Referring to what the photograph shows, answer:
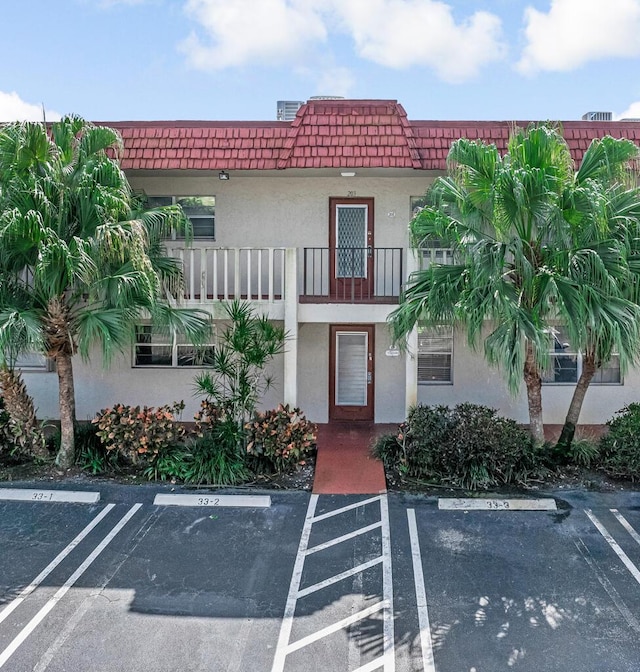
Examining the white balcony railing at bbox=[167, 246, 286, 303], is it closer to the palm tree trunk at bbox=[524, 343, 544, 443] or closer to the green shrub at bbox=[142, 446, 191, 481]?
the green shrub at bbox=[142, 446, 191, 481]

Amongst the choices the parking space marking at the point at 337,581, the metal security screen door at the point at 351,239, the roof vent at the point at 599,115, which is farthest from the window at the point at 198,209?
the roof vent at the point at 599,115

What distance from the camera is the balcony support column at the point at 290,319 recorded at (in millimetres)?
10125

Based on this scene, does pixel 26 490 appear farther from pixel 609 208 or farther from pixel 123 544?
pixel 609 208

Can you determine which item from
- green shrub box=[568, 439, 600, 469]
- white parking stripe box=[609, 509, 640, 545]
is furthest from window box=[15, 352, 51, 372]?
white parking stripe box=[609, 509, 640, 545]

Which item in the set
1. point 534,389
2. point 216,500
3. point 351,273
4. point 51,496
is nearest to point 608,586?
point 534,389

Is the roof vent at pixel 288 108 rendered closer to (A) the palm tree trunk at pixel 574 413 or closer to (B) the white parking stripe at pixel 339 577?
(A) the palm tree trunk at pixel 574 413

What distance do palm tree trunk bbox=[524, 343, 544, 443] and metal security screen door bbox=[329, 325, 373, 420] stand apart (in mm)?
3759

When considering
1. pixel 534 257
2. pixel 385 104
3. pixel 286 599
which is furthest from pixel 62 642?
pixel 385 104

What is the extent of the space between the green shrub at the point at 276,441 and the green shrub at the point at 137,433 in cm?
135

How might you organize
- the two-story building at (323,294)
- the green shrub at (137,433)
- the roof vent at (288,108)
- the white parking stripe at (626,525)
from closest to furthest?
the white parking stripe at (626,525) < the green shrub at (137,433) < the two-story building at (323,294) < the roof vent at (288,108)

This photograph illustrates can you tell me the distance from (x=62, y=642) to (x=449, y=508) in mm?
5104

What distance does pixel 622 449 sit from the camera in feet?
29.1

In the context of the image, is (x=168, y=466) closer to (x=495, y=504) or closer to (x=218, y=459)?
(x=218, y=459)

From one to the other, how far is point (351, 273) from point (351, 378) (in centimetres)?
232
